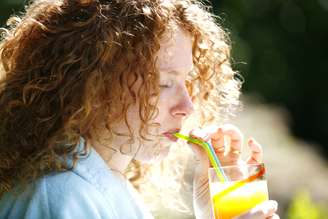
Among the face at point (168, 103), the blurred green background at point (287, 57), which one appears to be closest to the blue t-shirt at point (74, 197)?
the face at point (168, 103)

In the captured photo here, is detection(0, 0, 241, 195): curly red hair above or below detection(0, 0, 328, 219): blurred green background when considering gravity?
above

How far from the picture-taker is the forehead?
7.99 ft

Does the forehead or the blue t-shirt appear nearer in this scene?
the blue t-shirt

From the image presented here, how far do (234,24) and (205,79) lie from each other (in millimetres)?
6446

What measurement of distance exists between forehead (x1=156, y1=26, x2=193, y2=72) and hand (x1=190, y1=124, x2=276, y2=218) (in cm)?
22

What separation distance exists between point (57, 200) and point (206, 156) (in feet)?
1.68

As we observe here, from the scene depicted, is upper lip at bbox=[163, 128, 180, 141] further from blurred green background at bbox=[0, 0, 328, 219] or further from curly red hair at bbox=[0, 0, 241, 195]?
blurred green background at bbox=[0, 0, 328, 219]

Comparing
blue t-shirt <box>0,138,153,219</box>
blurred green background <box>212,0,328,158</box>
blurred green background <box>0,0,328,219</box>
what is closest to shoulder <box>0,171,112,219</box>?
blue t-shirt <box>0,138,153,219</box>

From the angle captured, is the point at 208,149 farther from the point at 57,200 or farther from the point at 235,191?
the point at 57,200

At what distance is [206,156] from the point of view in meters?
2.49

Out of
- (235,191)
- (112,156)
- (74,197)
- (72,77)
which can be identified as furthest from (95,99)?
(235,191)

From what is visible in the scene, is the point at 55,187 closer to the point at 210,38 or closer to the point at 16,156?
the point at 16,156

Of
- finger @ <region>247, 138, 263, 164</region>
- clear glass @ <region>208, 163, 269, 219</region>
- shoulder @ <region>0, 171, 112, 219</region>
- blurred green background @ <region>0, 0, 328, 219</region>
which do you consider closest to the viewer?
shoulder @ <region>0, 171, 112, 219</region>

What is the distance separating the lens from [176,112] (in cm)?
245
